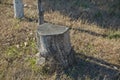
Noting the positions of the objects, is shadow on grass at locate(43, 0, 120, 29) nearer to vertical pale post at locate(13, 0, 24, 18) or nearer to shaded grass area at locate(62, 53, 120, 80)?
vertical pale post at locate(13, 0, 24, 18)

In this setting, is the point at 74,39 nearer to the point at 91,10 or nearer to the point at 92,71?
the point at 92,71

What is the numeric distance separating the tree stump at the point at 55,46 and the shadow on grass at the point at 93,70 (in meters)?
0.18

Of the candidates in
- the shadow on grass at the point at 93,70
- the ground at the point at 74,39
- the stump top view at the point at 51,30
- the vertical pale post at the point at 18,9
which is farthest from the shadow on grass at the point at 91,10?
the stump top view at the point at 51,30

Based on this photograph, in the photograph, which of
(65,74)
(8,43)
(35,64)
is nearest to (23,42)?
(8,43)

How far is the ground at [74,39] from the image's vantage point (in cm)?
488

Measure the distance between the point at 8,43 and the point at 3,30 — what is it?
1.76ft

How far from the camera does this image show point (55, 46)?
4793 millimetres

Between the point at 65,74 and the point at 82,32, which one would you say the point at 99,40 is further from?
the point at 65,74

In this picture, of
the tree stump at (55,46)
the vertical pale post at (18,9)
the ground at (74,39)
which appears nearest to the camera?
the tree stump at (55,46)

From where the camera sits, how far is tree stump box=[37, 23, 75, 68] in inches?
188

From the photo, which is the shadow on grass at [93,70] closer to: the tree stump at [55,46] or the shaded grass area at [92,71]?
the shaded grass area at [92,71]

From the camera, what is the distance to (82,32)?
626cm

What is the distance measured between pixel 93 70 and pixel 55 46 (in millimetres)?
→ 733

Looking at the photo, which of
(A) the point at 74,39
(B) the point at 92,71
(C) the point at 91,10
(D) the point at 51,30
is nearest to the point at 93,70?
(B) the point at 92,71
